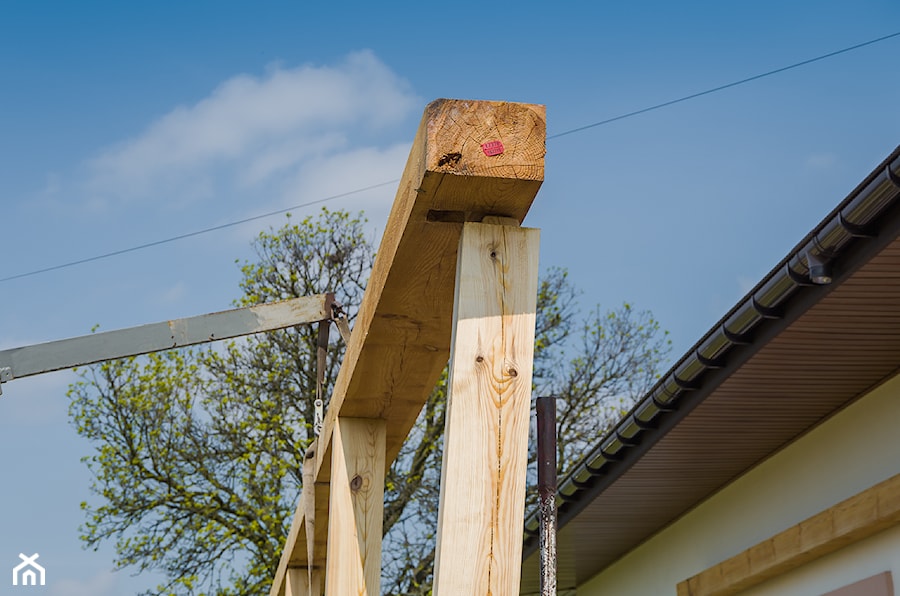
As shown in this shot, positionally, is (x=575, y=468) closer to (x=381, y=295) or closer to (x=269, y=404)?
(x=381, y=295)

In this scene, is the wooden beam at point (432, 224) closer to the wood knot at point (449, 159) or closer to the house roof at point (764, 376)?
the wood knot at point (449, 159)

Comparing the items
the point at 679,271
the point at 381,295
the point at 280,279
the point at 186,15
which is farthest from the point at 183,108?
the point at 381,295

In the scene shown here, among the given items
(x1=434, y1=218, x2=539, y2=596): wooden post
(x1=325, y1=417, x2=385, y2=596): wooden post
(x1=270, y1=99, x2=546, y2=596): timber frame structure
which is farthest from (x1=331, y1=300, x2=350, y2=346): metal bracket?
(x1=434, y1=218, x2=539, y2=596): wooden post

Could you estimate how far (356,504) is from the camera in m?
3.44

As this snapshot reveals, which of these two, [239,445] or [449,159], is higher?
[239,445]

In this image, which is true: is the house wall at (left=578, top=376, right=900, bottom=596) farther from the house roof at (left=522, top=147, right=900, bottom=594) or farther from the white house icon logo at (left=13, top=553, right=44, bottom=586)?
the white house icon logo at (left=13, top=553, right=44, bottom=586)

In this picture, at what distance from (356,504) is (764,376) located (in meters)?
1.87

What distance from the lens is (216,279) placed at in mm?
15398

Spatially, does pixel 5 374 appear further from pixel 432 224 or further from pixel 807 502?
pixel 807 502

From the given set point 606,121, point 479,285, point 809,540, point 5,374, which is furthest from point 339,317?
point 606,121

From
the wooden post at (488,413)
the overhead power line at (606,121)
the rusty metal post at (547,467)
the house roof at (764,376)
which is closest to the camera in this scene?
the wooden post at (488,413)

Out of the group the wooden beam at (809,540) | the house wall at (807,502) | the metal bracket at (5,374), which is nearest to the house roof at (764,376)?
the house wall at (807,502)

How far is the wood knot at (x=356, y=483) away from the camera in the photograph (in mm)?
3441

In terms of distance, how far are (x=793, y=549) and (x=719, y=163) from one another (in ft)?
95.5
